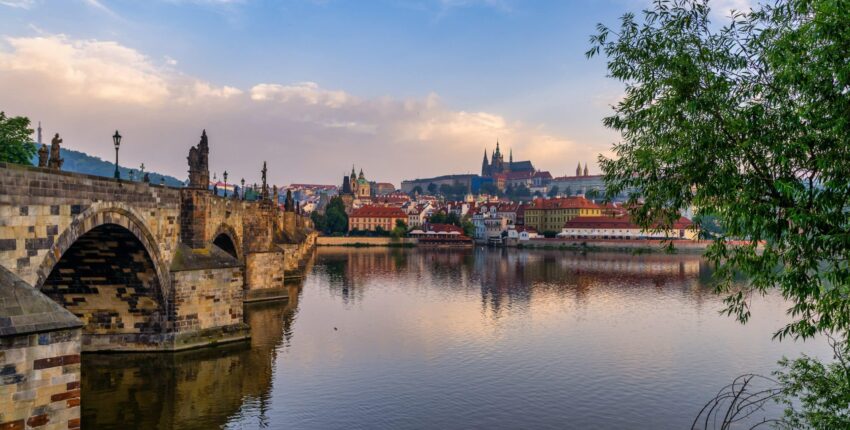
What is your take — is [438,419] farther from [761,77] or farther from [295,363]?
[761,77]

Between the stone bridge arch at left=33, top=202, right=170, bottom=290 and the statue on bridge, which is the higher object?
the statue on bridge

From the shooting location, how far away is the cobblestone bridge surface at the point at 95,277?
11.6 meters

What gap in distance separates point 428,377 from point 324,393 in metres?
4.43

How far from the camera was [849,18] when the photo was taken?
851cm

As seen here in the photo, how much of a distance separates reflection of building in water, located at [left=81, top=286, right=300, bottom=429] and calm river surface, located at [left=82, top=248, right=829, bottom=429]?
0.07m

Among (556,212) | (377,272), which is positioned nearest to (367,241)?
(556,212)

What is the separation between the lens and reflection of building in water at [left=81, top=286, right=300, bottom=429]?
1803cm

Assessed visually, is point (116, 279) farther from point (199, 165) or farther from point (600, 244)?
point (600, 244)

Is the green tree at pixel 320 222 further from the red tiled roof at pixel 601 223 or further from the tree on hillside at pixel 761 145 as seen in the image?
the tree on hillside at pixel 761 145

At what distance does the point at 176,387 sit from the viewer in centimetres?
2078

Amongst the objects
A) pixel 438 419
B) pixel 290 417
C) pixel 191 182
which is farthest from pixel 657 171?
pixel 191 182

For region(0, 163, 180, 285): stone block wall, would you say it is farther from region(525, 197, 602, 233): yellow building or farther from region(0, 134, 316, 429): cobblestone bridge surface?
region(525, 197, 602, 233): yellow building

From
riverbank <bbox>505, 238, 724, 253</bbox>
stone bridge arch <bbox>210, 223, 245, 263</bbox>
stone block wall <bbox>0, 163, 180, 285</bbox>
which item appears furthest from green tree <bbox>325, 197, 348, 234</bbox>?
stone block wall <bbox>0, 163, 180, 285</bbox>

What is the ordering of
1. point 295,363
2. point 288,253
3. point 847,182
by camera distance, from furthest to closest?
point 288,253, point 295,363, point 847,182
